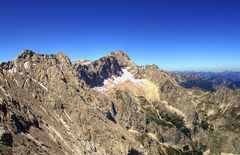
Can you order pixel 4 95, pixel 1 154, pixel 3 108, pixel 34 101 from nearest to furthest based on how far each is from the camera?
1. pixel 1 154
2. pixel 3 108
3. pixel 4 95
4. pixel 34 101

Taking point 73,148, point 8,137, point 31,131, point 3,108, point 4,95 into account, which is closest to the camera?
point 8,137

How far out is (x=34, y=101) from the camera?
185250mm

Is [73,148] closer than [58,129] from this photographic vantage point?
Yes

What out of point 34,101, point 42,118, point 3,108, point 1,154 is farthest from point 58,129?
point 1,154

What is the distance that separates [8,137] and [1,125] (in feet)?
25.5

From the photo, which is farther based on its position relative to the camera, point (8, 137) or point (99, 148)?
point (99, 148)

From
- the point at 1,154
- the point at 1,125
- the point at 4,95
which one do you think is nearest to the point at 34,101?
the point at 4,95

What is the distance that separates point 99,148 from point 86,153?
25.2 m

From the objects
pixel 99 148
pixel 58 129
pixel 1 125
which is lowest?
pixel 99 148

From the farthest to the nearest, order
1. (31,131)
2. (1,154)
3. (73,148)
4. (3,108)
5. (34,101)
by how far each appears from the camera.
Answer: (34,101) < (73,148) < (31,131) < (3,108) < (1,154)

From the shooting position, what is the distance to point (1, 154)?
92375 mm

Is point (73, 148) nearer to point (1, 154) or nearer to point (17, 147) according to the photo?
point (17, 147)

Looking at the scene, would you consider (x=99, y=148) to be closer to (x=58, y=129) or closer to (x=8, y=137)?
(x=58, y=129)

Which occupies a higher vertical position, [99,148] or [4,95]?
[4,95]
